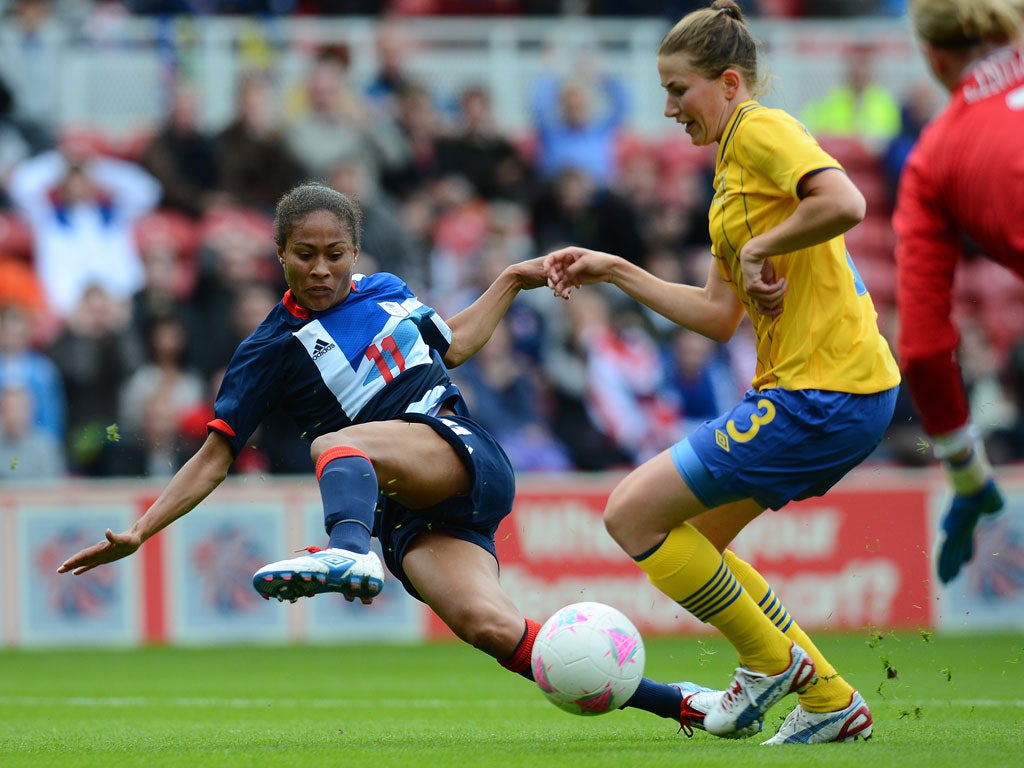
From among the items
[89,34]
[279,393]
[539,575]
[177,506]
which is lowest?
[539,575]

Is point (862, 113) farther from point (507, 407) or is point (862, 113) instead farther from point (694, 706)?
point (694, 706)

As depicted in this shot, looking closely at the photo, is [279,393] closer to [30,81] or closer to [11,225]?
[11,225]

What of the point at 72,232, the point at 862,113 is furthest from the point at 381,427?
the point at 862,113

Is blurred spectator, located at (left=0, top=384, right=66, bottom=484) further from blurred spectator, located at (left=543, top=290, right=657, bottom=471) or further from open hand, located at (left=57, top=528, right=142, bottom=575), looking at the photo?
open hand, located at (left=57, top=528, right=142, bottom=575)

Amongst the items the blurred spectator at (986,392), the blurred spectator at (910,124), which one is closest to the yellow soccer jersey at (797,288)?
the blurred spectator at (986,392)

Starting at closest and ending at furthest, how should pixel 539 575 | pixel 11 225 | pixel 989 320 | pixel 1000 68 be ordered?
pixel 1000 68 → pixel 539 575 → pixel 11 225 → pixel 989 320

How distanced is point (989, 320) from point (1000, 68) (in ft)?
37.0

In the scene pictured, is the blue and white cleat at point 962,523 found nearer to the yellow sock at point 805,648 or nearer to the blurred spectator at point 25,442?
the yellow sock at point 805,648

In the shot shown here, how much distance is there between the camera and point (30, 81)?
1409cm

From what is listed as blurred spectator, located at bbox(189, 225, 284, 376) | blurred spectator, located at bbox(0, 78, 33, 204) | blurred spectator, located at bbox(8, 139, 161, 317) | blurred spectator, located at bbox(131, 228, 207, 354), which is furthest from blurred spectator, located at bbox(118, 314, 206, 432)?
blurred spectator, located at bbox(0, 78, 33, 204)

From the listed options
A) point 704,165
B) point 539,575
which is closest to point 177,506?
point 539,575

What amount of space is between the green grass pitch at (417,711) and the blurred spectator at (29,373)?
170cm

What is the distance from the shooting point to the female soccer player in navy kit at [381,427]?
5445 millimetres

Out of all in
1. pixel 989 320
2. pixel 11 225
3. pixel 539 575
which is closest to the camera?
pixel 539 575
